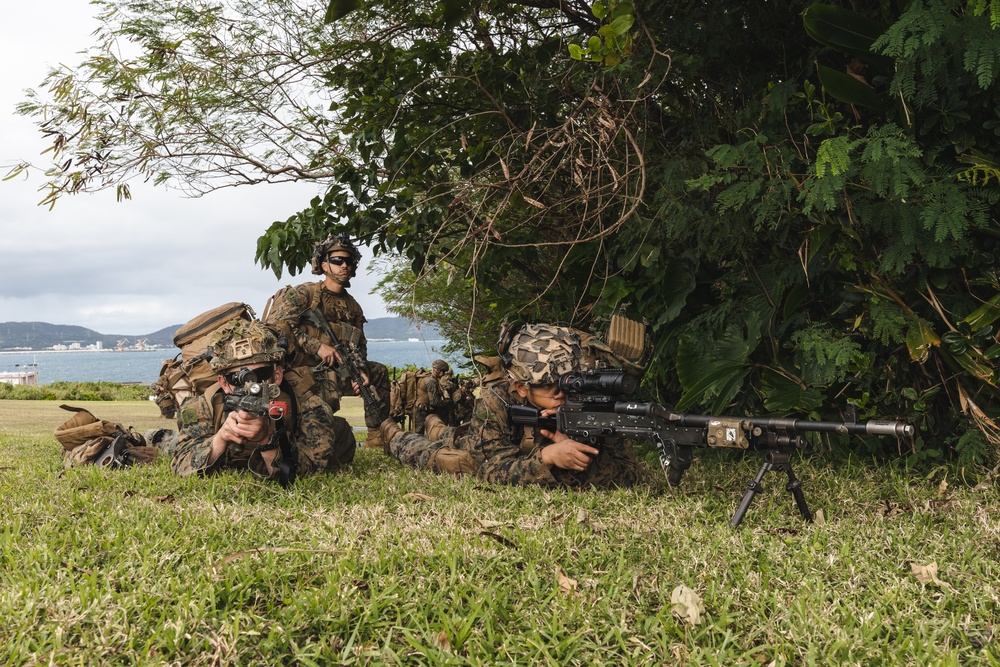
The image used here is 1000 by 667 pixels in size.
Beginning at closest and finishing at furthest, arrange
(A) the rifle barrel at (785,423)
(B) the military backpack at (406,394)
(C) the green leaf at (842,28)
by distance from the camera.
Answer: (A) the rifle barrel at (785,423)
(C) the green leaf at (842,28)
(B) the military backpack at (406,394)

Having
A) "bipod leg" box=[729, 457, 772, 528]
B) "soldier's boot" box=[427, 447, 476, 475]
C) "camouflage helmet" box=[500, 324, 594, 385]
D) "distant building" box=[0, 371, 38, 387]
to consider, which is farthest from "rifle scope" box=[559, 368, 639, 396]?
"distant building" box=[0, 371, 38, 387]

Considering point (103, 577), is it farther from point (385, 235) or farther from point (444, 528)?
point (385, 235)

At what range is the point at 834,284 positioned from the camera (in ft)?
17.2

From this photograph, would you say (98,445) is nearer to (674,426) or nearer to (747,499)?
(674,426)

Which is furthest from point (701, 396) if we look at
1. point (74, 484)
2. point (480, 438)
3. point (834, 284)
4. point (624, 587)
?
point (74, 484)

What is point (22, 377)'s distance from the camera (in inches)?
840

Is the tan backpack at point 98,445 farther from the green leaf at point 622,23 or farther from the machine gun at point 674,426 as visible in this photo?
the green leaf at point 622,23

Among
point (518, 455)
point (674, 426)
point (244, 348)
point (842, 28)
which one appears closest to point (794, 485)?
point (674, 426)

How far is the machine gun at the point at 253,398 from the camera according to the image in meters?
4.32

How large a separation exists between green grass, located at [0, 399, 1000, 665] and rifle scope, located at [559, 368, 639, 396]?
2.08ft

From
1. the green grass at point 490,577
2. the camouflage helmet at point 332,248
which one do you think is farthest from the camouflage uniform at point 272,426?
the camouflage helmet at point 332,248

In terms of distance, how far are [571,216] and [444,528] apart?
129 inches

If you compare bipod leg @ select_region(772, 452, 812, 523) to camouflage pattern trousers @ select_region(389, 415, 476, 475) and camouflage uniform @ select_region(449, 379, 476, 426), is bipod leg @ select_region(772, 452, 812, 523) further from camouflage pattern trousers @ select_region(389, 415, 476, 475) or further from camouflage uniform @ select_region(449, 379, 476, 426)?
camouflage uniform @ select_region(449, 379, 476, 426)

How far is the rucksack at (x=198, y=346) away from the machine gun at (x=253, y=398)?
1.63 meters
